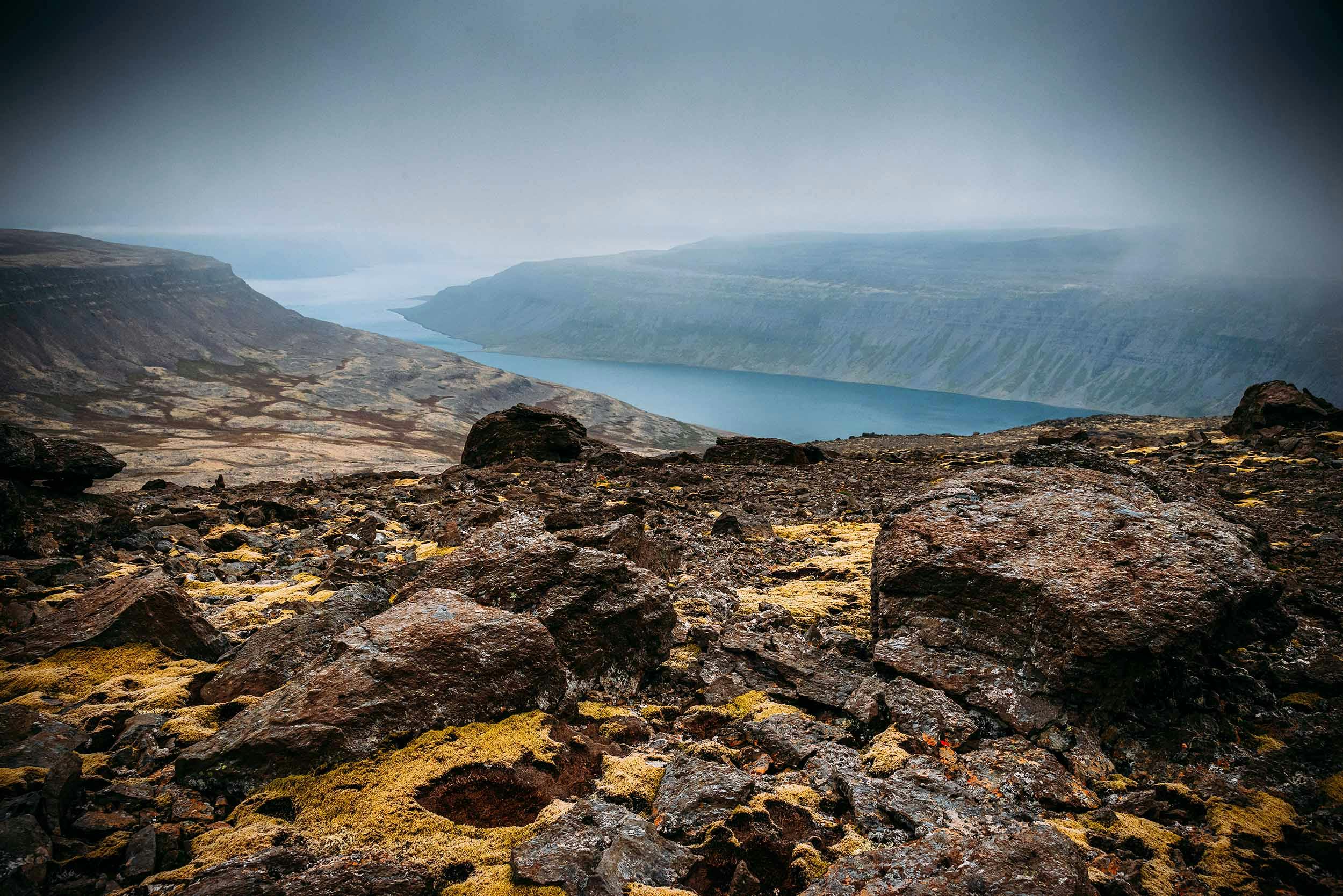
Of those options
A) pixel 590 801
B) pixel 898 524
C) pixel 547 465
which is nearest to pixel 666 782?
pixel 590 801

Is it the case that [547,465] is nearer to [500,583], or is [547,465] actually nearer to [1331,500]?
[500,583]

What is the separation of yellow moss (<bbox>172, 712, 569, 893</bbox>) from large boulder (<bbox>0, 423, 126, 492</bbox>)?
13.3 metres

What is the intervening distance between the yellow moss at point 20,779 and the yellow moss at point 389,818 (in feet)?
4.70

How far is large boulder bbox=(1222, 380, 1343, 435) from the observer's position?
2472cm

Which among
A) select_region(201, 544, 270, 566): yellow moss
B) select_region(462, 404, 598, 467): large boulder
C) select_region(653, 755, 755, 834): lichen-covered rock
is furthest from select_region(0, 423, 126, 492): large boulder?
select_region(653, 755, 755, 834): lichen-covered rock

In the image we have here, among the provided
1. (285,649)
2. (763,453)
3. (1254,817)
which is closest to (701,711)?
(285,649)

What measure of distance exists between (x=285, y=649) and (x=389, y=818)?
122 inches

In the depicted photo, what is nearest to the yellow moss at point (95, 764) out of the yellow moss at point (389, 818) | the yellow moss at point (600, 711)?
the yellow moss at point (389, 818)

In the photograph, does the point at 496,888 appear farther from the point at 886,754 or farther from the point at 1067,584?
the point at 1067,584

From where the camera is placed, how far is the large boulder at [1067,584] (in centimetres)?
689

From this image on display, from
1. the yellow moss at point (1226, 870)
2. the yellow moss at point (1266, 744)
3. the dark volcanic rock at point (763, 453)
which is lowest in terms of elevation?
the dark volcanic rock at point (763, 453)

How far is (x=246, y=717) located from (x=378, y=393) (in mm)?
172488

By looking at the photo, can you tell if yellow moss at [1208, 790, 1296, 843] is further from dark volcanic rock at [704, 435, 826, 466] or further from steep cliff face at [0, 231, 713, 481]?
steep cliff face at [0, 231, 713, 481]

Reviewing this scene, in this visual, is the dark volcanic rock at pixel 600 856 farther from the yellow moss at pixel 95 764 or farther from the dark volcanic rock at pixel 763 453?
the dark volcanic rock at pixel 763 453
